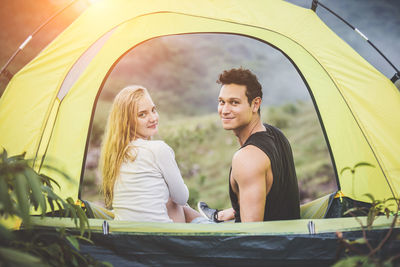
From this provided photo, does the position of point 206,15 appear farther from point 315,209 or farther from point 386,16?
point 315,209

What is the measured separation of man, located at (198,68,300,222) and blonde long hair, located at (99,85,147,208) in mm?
528

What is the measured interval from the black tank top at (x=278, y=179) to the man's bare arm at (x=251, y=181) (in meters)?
0.07

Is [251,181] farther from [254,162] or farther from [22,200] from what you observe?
[22,200]

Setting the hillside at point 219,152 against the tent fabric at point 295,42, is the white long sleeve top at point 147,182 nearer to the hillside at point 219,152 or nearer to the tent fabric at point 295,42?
the tent fabric at point 295,42

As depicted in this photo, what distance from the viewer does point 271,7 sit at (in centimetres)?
210

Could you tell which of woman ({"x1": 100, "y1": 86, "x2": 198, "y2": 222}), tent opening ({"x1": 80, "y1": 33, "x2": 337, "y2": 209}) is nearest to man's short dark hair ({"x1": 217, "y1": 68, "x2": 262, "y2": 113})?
woman ({"x1": 100, "y1": 86, "x2": 198, "y2": 222})

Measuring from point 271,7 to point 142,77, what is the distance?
214 inches

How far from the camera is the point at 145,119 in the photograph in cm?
226

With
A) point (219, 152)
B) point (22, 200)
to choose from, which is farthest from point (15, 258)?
point (219, 152)

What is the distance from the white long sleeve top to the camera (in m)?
2.04

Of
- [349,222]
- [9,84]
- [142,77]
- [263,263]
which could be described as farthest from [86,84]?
[142,77]

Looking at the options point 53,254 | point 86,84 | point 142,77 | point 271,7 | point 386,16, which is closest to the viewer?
point 53,254

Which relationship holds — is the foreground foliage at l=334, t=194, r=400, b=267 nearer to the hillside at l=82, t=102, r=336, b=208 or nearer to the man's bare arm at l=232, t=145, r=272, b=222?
the man's bare arm at l=232, t=145, r=272, b=222

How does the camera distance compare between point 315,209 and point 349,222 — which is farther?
point 315,209
